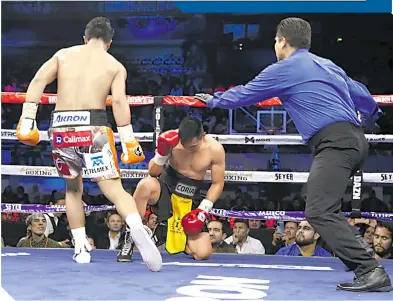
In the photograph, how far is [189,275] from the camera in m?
2.20

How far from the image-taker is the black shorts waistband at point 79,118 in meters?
2.45

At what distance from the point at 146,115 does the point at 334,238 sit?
4.74m

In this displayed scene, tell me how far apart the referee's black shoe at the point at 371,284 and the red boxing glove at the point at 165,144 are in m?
1.14

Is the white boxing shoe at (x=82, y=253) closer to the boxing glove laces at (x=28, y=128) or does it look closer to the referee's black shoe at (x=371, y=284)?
the boxing glove laces at (x=28, y=128)

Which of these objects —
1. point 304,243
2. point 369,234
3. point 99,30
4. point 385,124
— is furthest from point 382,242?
point 385,124

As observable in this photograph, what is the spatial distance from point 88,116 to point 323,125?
3.04ft

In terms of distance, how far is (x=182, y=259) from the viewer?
9.43ft

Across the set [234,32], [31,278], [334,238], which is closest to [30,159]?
[234,32]

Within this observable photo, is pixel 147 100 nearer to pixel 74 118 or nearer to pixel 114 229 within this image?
pixel 114 229

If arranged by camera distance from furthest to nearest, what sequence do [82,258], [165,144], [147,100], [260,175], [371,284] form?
[147,100]
[260,175]
[165,144]
[82,258]
[371,284]

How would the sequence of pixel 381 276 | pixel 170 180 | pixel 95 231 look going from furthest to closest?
pixel 95 231, pixel 170 180, pixel 381 276

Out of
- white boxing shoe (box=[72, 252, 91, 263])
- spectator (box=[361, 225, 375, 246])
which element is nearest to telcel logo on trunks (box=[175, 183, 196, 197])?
white boxing shoe (box=[72, 252, 91, 263])

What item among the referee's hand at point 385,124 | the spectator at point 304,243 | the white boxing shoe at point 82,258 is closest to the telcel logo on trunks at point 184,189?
the white boxing shoe at point 82,258

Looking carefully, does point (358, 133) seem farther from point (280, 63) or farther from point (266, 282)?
point (266, 282)
